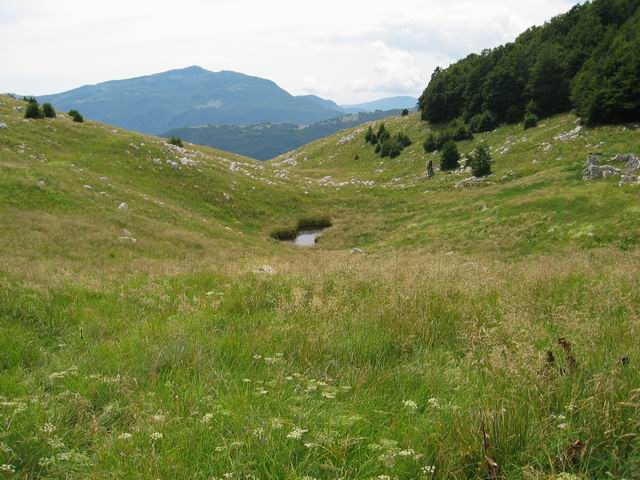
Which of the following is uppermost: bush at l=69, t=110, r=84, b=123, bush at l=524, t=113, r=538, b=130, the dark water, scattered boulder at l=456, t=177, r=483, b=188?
bush at l=69, t=110, r=84, b=123

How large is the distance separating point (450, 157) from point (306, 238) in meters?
20.8

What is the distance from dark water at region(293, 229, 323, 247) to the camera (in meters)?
37.2

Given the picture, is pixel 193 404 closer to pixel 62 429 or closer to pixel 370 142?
pixel 62 429

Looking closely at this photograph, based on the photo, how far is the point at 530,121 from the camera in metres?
49.6

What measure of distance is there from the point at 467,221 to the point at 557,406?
2597 cm

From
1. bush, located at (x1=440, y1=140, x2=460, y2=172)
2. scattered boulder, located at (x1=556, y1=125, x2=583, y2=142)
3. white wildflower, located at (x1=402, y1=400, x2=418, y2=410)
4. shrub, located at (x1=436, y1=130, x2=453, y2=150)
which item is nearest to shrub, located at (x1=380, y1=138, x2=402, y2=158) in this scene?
shrub, located at (x1=436, y1=130, x2=453, y2=150)

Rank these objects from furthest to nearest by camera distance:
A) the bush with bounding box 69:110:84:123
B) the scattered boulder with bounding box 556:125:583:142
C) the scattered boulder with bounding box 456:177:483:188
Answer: the bush with bounding box 69:110:84:123
the scattered boulder with bounding box 456:177:483:188
the scattered boulder with bounding box 556:125:583:142

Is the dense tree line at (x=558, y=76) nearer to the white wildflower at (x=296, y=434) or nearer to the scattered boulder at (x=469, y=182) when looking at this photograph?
the scattered boulder at (x=469, y=182)

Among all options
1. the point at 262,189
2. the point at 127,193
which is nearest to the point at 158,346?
the point at 127,193

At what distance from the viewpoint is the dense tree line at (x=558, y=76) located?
37.5m

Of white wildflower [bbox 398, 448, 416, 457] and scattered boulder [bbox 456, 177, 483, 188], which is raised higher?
white wildflower [bbox 398, 448, 416, 457]

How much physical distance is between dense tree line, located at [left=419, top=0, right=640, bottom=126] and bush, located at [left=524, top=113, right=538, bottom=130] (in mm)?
549

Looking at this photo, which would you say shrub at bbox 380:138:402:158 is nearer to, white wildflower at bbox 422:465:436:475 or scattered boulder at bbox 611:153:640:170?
scattered boulder at bbox 611:153:640:170

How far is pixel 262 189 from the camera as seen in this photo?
46062 mm
